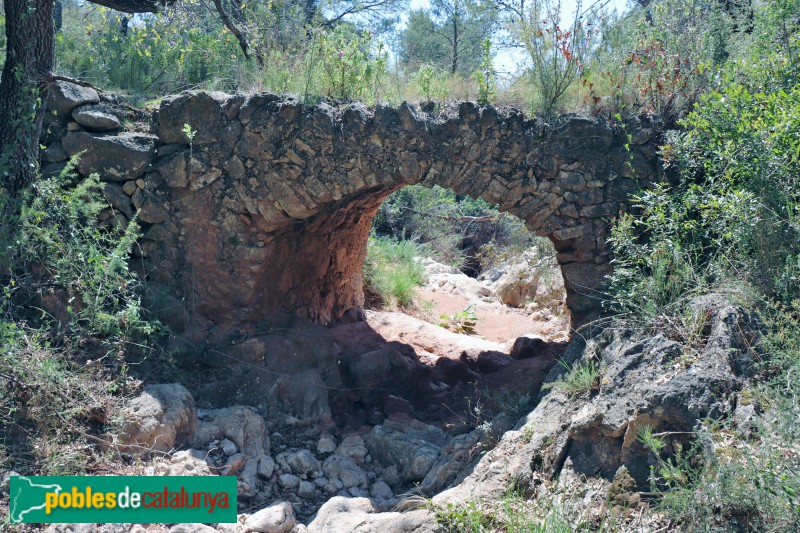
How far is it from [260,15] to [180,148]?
2.71m

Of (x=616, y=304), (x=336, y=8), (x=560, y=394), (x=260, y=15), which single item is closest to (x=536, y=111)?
(x=616, y=304)

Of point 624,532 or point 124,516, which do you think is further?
point 124,516

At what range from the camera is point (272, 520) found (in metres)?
4.36

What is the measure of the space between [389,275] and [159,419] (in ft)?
16.2

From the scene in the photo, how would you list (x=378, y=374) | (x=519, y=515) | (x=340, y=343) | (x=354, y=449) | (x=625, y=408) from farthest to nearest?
(x=340, y=343)
(x=378, y=374)
(x=354, y=449)
(x=625, y=408)
(x=519, y=515)

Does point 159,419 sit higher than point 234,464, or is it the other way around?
point 159,419

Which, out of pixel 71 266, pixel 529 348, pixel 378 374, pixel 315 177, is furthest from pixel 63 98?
pixel 529 348

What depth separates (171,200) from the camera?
6.01 m

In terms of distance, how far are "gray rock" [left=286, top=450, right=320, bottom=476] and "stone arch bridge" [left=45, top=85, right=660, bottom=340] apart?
1.37 m

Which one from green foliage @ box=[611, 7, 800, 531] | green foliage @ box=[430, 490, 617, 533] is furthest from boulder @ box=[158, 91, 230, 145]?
green foliage @ box=[430, 490, 617, 533]

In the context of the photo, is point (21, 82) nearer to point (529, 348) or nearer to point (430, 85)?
point (430, 85)

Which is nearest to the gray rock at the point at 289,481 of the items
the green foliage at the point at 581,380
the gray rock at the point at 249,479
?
the gray rock at the point at 249,479

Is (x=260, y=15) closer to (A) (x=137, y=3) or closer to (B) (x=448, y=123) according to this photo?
(A) (x=137, y=3)

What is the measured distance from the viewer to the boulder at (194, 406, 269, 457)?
5199 mm
